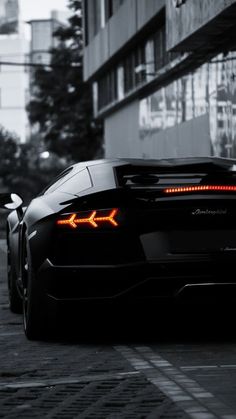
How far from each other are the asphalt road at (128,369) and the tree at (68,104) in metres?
60.9

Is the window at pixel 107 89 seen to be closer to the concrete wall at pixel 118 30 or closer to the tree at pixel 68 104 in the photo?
the concrete wall at pixel 118 30

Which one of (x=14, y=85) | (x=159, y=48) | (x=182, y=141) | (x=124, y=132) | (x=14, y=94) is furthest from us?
(x=14, y=85)

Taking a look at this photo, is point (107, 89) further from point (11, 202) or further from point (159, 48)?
point (11, 202)

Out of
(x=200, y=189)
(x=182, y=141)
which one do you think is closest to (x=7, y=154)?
(x=182, y=141)

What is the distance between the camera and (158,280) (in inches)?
324

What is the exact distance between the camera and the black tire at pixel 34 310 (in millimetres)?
8586

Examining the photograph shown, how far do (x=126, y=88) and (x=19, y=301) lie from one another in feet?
105

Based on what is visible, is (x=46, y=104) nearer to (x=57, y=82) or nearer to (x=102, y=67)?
(x=57, y=82)

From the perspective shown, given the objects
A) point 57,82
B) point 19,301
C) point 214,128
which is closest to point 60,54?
point 57,82

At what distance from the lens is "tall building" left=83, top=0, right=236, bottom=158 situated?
27312mm

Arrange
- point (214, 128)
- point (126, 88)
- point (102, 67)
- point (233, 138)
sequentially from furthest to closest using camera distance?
point (102, 67), point (126, 88), point (214, 128), point (233, 138)

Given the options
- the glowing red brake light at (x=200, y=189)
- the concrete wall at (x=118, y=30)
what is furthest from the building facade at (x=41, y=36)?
the glowing red brake light at (x=200, y=189)

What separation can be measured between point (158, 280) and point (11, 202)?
2.69 m

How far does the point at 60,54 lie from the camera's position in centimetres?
7356
